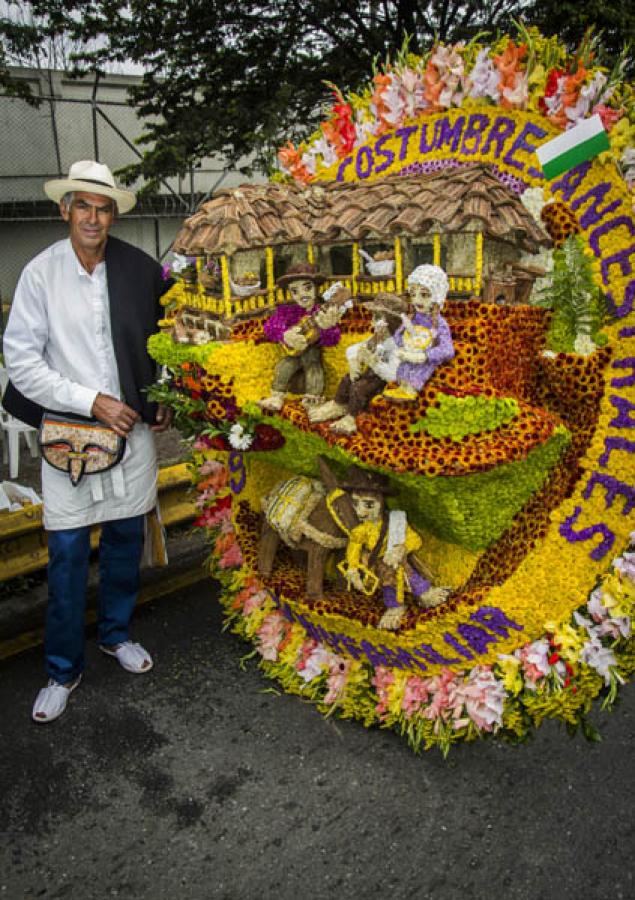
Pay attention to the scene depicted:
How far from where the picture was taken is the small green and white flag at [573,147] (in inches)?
114

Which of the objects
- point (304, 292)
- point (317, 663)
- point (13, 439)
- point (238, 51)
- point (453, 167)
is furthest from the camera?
point (238, 51)

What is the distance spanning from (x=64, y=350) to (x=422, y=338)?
1.77 m

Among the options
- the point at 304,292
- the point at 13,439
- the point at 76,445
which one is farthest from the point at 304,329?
the point at 13,439

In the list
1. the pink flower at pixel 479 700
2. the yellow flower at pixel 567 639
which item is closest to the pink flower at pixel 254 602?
the pink flower at pixel 479 700

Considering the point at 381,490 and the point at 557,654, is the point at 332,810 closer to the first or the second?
the point at 557,654

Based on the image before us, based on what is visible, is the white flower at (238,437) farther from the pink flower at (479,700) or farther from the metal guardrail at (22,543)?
the metal guardrail at (22,543)

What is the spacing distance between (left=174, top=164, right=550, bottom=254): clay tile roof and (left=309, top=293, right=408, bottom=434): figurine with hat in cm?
32

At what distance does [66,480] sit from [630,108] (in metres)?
2.91

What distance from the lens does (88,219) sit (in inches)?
139

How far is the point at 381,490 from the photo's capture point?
3117 millimetres

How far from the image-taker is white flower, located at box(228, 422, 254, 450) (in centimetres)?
321

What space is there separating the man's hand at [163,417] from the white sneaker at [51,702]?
1375 mm

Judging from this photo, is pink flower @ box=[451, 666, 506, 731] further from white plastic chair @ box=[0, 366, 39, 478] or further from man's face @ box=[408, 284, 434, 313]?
white plastic chair @ box=[0, 366, 39, 478]

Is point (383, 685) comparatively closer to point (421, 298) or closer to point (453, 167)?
point (421, 298)
